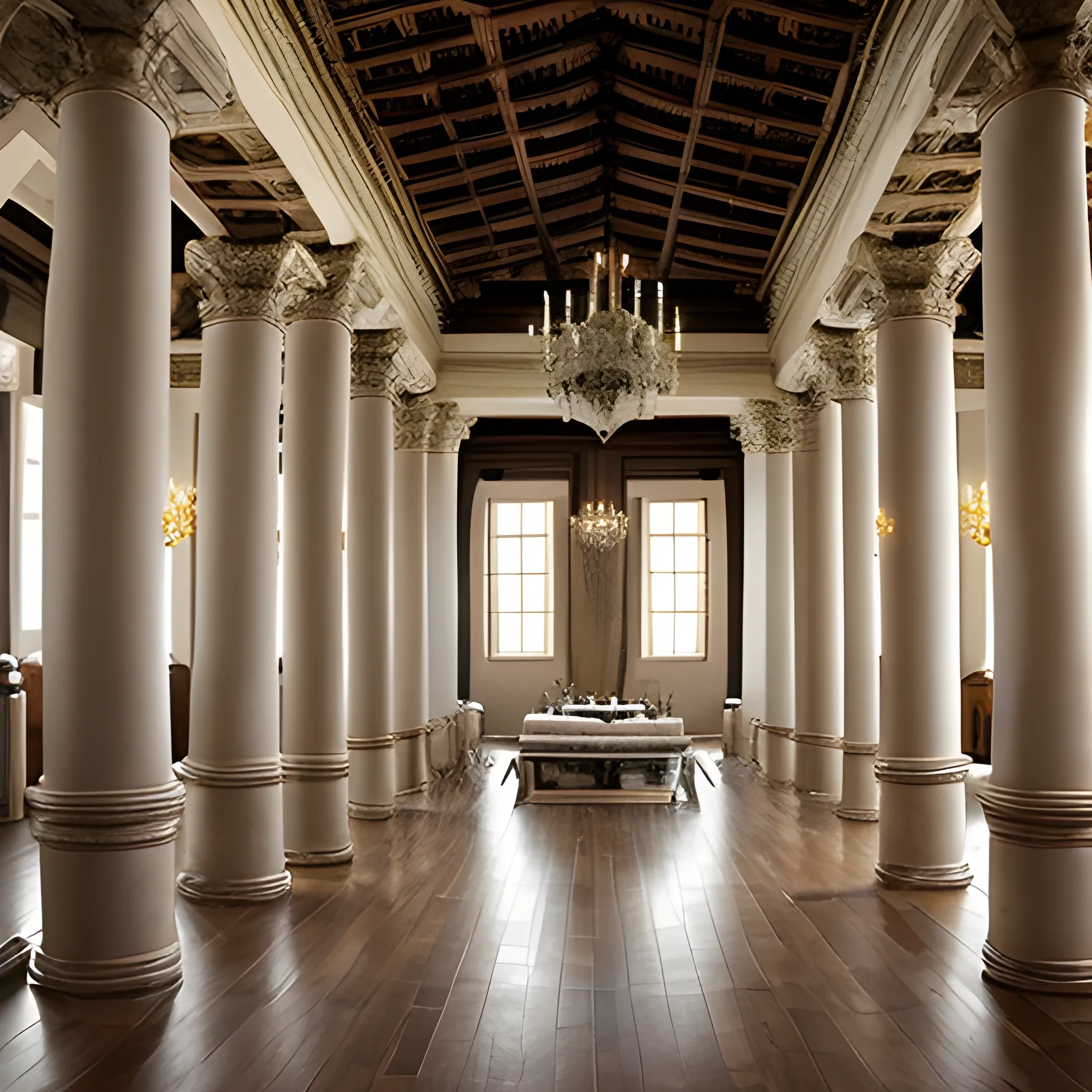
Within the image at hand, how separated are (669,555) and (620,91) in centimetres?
1048

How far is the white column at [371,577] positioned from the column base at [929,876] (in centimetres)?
479

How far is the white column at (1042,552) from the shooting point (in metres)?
5.00

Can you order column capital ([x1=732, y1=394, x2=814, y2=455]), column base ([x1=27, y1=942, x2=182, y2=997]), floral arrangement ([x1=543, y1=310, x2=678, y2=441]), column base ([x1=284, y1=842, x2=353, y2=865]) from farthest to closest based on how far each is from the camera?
1. column capital ([x1=732, y1=394, x2=814, y2=455])
2. floral arrangement ([x1=543, y1=310, x2=678, y2=441])
3. column base ([x1=284, y1=842, x2=353, y2=865])
4. column base ([x1=27, y1=942, x2=182, y2=997])

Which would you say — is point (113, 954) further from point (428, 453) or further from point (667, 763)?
point (428, 453)

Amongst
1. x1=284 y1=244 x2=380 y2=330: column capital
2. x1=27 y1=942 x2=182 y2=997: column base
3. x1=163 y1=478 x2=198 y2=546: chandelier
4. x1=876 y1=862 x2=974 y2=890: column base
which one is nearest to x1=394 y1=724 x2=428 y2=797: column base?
x1=163 y1=478 x2=198 y2=546: chandelier

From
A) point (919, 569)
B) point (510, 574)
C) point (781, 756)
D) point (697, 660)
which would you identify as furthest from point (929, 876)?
point (510, 574)

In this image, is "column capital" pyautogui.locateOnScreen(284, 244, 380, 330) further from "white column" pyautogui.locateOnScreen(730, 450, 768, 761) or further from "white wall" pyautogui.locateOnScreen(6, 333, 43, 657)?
"white column" pyautogui.locateOnScreen(730, 450, 768, 761)

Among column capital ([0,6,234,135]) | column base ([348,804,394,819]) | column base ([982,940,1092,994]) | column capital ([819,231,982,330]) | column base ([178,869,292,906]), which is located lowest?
column base ([348,804,394,819])

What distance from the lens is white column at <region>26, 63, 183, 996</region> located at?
4879 mm

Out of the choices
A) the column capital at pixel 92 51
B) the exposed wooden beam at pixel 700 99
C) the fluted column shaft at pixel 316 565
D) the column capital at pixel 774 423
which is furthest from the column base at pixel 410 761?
the column capital at pixel 92 51

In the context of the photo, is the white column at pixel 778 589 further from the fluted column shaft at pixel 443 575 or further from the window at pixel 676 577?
the window at pixel 676 577

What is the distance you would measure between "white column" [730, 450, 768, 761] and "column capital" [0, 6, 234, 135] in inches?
406

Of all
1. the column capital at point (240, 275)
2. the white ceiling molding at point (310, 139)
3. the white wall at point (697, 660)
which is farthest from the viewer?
the white wall at point (697, 660)

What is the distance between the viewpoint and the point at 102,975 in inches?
191
